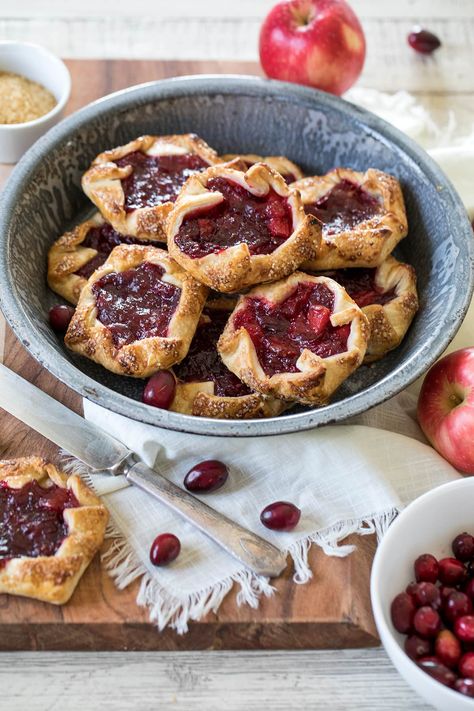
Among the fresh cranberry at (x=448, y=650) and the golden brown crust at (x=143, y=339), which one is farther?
the golden brown crust at (x=143, y=339)

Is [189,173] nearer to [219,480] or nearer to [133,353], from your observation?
[133,353]

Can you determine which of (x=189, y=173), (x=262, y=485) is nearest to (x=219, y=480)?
(x=262, y=485)

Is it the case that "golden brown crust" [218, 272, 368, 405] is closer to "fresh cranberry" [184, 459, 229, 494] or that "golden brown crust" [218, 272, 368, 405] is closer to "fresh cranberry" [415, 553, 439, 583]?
"fresh cranberry" [184, 459, 229, 494]

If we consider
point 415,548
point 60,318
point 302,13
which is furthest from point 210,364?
point 302,13

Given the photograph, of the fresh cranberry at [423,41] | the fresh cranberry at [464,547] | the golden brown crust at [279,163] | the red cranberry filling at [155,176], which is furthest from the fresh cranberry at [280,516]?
the fresh cranberry at [423,41]

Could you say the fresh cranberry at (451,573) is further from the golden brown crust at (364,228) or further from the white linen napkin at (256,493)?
the golden brown crust at (364,228)

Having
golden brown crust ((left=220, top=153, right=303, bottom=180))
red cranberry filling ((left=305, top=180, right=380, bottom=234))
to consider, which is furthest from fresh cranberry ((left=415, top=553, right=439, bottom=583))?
golden brown crust ((left=220, top=153, right=303, bottom=180))
